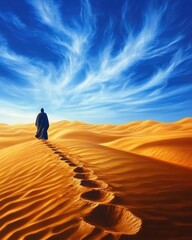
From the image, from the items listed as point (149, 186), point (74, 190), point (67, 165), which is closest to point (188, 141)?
point (67, 165)

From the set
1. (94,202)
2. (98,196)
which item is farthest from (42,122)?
(94,202)

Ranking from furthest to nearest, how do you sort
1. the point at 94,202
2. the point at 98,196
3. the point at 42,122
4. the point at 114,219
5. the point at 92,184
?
the point at 42,122 → the point at 92,184 → the point at 98,196 → the point at 94,202 → the point at 114,219

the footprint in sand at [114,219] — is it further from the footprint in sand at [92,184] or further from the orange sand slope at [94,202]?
the footprint in sand at [92,184]

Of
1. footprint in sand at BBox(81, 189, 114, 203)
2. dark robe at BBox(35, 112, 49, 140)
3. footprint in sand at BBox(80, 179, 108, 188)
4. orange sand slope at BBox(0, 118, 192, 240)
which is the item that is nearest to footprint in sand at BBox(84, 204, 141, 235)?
orange sand slope at BBox(0, 118, 192, 240)

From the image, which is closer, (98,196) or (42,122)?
(98,196)

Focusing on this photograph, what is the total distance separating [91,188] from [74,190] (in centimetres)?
28

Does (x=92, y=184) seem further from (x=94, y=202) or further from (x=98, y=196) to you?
(x=94, y=202)

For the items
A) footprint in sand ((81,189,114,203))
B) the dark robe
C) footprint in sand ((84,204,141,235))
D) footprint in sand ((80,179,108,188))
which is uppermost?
the dark robe

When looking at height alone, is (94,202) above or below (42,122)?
below

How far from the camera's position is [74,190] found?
489 centimetres

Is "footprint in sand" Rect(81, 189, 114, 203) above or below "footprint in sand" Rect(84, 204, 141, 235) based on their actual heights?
above

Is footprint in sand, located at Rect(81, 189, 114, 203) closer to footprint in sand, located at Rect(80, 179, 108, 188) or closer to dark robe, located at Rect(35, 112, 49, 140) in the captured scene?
footprint in sand, located at Rect(80, 179, 108, 188)

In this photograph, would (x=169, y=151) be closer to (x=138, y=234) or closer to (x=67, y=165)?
(x=67, y=165)

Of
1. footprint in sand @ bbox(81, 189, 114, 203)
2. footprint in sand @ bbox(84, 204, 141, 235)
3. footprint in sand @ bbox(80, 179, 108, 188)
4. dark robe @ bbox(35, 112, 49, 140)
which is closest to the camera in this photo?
footprint in sand @ bbox(84, 204, 141, 235)
